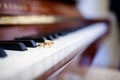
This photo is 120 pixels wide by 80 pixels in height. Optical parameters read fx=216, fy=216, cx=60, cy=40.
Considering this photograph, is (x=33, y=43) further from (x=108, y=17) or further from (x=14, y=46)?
(x=108, y=17)

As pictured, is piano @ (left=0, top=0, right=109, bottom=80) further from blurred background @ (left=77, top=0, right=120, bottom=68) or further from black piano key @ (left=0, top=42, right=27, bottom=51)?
blurred background @ (left=77, top=0, right=120, bottom=68)

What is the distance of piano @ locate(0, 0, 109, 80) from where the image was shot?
1.19ft

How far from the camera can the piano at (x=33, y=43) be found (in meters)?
0.36

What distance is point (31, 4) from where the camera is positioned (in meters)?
1.08

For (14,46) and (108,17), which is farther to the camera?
(108,17)

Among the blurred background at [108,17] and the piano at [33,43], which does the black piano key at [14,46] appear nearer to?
the piano at [33,43]

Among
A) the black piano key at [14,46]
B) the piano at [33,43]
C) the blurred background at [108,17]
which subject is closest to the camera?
the piano at [33,43]

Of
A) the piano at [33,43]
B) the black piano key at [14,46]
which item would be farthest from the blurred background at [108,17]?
the black piano key at [14,46]

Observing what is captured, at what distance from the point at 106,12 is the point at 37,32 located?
79.5 inches

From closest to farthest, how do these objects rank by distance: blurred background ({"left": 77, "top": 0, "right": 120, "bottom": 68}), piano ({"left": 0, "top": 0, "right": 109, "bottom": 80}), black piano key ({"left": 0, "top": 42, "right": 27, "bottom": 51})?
1. piano ({"left": 0, "top": 0, "right": 109, "bottom": 80})
2. black piano key ({"left": 0, "top": 42, "right": 27, "bottom": 51})
3. blurred background ({"left": 77, "top": 0, "right": 120, "bottom": 68})

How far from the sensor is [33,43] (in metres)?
0.59

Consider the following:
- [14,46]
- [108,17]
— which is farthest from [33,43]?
[108,17]

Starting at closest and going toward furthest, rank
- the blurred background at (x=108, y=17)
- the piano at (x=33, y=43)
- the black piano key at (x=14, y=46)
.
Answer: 1. the piano at (x=33, y=43)
2. the black piano key at (x=14, y=46)
3. the blurred background at (x=108, y=17)

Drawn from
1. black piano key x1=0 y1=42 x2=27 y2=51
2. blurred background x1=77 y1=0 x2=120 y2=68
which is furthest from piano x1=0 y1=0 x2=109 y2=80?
blurred background x1=77 y1=0 x2=120 y2=68
